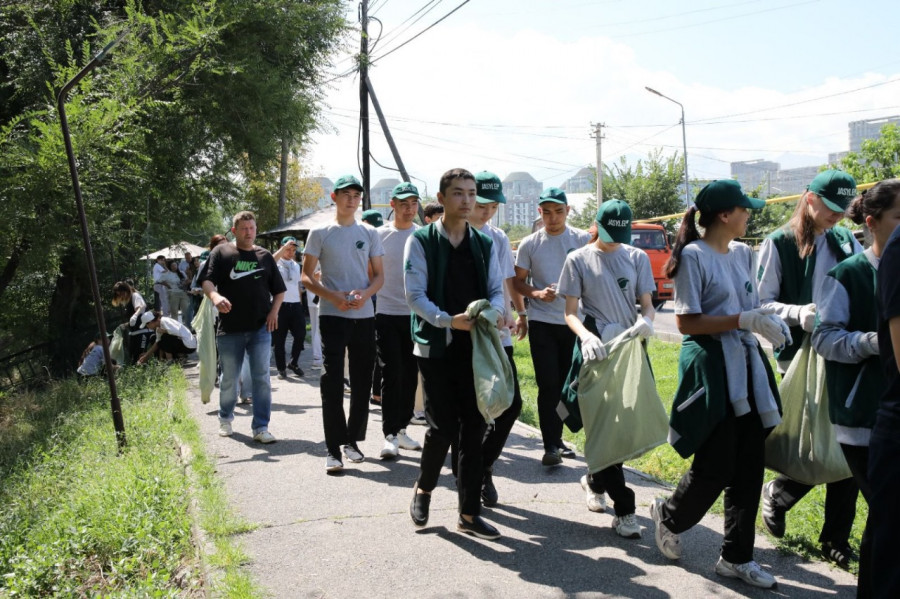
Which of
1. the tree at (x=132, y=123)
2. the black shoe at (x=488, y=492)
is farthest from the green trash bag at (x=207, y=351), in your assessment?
the black shoe at (x=488, y=492)

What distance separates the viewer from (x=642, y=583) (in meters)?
3.98

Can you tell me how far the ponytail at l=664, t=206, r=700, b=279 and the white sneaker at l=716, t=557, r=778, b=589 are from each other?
1399mm

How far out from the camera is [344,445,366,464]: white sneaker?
21.1 ft

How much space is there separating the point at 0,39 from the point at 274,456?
1037 centimetres

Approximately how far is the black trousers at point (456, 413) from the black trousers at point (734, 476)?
1.17 meters

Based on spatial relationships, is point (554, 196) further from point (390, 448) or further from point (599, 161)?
point (599, 161)

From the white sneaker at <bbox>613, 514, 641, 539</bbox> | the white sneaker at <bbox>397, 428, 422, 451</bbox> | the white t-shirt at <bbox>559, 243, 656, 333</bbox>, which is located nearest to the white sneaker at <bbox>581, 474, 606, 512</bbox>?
the white sneaker at <bbox>613, 514, 641, 539</bbox>

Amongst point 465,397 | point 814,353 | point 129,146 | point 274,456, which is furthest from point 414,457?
point 129,146

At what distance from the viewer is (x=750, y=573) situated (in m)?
3.86

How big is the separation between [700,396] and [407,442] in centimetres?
357

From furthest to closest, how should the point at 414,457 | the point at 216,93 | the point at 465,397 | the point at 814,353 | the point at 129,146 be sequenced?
the point at 216,93
the point at 129,146
the point at 414,457
the point at 465,397
the point at 814,353

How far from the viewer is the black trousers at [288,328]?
36.8ft

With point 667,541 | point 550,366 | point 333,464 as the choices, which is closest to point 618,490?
point 667,541

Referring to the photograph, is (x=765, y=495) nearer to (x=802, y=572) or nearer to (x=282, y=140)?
(x=802, y=572)
